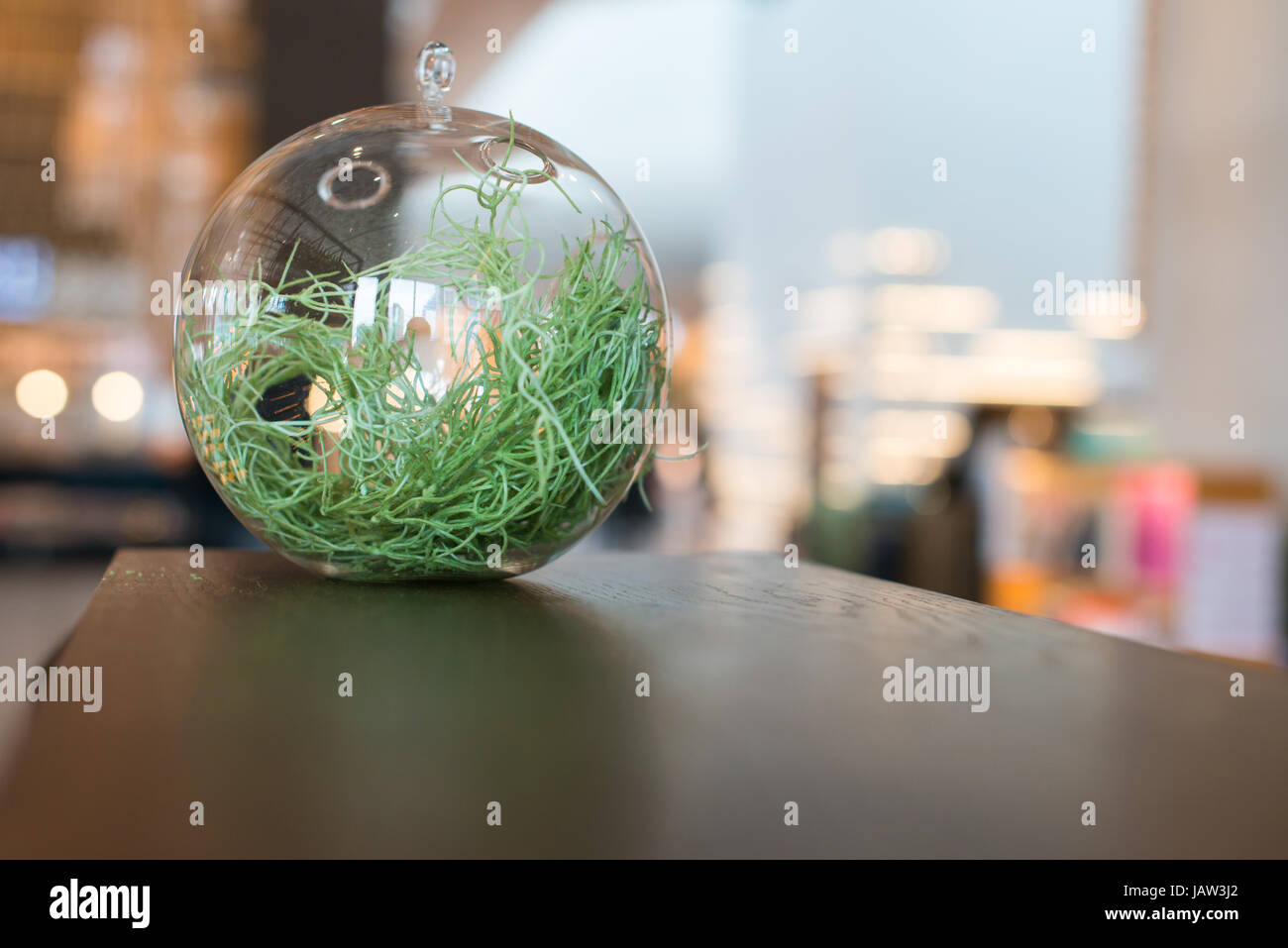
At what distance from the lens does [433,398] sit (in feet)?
1.95

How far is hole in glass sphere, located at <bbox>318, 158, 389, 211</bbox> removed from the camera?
2.02 ft

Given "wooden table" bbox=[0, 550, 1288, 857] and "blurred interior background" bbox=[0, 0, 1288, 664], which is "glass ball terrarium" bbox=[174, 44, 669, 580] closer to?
"wooden table" bbox=[0, 550, 1288, 857]

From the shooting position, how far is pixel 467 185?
0.62m

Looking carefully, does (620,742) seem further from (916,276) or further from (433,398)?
(916,276)

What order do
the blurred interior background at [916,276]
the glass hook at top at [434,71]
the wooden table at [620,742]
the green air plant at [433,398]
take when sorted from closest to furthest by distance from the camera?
the wooden table at [620,742] → the green air plant at [433,398] → the glass hook at top at [434,71] → the blurred interior background at [916,276]

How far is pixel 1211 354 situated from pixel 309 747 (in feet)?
9.77

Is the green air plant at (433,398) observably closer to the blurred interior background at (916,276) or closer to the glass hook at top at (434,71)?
the glass hook at top at (434,71)

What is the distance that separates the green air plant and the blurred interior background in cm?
213

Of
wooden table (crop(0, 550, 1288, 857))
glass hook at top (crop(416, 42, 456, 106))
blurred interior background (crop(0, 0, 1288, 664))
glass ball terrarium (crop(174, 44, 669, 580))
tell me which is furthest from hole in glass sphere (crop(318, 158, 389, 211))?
blurred interior background (crop(0, 0, 1288, 664))

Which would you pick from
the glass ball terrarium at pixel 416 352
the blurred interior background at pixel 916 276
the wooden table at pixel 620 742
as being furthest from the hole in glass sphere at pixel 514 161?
the blurred interior background at pixel 916 276

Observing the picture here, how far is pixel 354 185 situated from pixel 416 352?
108 millimetres

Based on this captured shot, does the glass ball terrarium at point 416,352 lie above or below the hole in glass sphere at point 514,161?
below

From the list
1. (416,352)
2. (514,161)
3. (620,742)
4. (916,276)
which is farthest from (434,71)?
(916,276)

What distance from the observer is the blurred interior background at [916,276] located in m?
2.77
